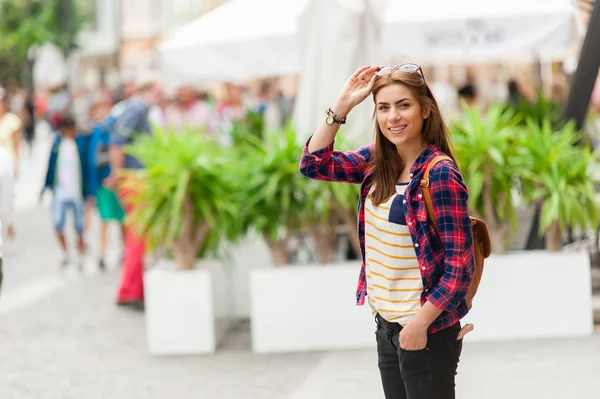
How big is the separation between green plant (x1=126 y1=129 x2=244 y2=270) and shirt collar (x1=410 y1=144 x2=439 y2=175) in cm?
447

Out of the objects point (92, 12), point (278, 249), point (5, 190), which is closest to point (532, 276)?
point (278, 249)

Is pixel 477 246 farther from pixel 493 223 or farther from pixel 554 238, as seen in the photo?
pixel 554 238

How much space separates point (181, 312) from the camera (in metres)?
8.17

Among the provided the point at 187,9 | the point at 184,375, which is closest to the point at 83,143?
the point at 184,375

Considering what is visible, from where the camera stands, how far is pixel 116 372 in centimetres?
779

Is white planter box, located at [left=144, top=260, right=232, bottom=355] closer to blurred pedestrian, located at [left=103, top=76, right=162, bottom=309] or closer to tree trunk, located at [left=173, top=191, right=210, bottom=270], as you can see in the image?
tree trunk, located at [left=173, top=191, right=210, bottom=270]

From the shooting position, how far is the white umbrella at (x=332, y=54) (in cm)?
892

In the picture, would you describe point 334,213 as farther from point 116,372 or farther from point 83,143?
point 83,143

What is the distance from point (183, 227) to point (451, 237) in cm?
481

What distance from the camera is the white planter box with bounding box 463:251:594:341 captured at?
8.00 metres

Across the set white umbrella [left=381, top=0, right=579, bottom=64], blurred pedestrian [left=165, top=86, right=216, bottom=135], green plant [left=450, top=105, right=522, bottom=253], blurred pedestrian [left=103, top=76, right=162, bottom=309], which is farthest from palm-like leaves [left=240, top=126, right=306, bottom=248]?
blurred pedestrian [left=165, top=86, right=216, bottom=135]

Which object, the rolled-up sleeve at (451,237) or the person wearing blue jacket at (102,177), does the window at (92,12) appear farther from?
the rolled-up sleeve at (451,237)

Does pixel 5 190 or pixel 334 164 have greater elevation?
pixel 334 164

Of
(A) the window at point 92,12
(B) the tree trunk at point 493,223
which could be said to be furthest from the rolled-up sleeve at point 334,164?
(A) the window at point 92,12
